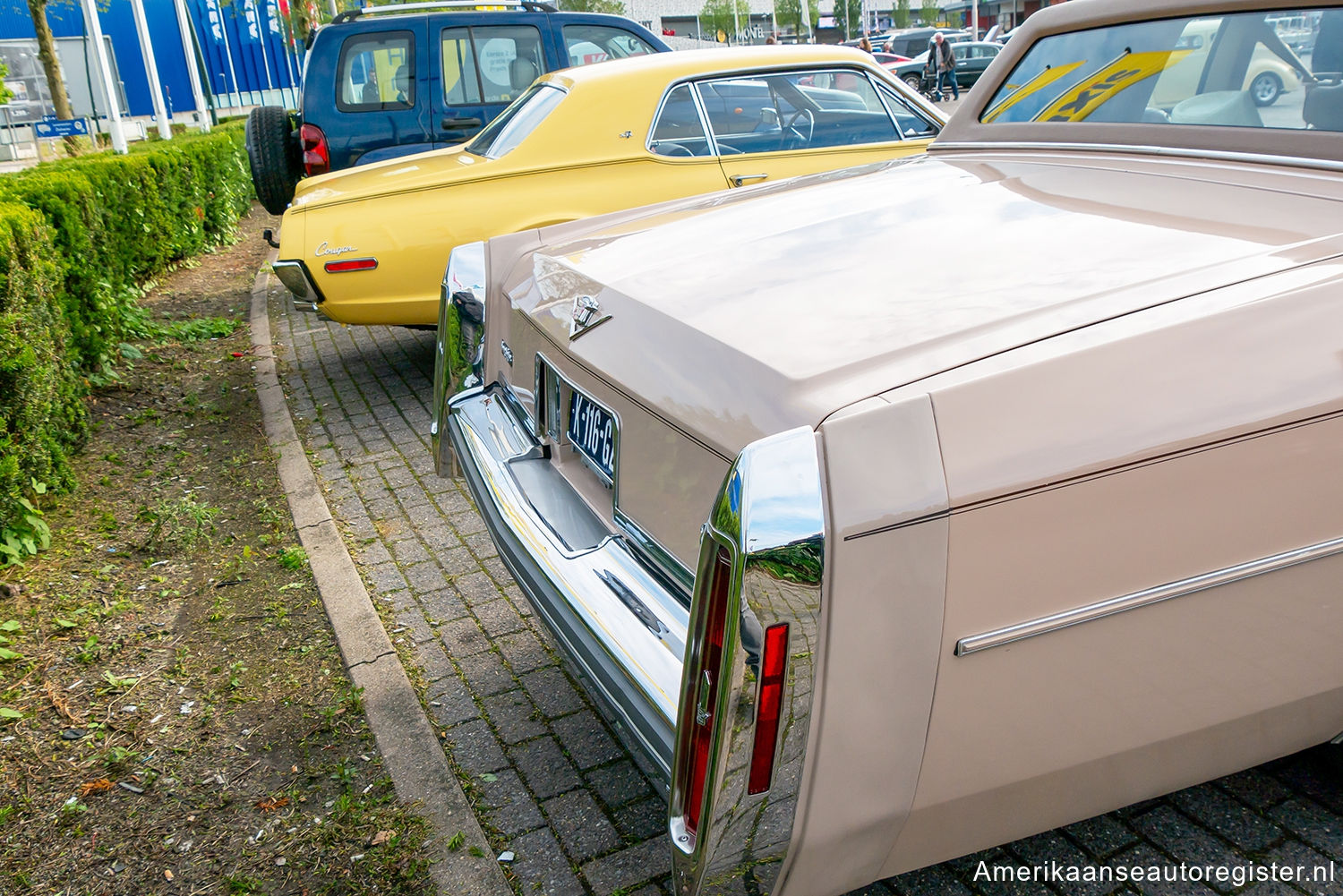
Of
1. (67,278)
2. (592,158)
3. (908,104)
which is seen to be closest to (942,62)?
(908,104)

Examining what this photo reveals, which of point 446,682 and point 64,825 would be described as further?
point 446,682

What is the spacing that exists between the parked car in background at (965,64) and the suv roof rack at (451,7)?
24381 mm

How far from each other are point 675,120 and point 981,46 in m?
30.1

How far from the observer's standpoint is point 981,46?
105 feet

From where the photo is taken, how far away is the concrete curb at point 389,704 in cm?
241

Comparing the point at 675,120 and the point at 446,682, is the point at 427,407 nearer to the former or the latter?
the point at 675,120

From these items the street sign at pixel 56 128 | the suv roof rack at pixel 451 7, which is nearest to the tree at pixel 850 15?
the street sign at pixel 56 128

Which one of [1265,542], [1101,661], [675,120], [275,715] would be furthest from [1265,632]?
[675,120]

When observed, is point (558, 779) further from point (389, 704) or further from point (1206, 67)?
point (1206, 67)

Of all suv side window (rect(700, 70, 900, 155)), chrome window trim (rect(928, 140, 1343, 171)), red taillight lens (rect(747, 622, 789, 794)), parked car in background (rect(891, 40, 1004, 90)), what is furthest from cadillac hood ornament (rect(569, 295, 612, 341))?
parked car in background (rect(891, 40, 1004, 90))

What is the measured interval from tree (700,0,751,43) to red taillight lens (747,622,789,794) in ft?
270

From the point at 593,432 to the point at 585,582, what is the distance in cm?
35

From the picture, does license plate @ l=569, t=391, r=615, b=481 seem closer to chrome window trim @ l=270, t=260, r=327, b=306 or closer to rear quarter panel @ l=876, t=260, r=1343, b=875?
rear quarter panel @ l=876, t=260, r=1343, b=875

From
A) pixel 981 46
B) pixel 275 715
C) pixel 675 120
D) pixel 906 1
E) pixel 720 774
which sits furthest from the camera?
pixel 906 1
